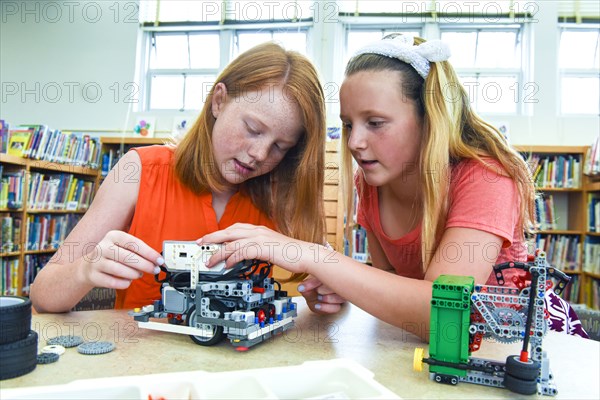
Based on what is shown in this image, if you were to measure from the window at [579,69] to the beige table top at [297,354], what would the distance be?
15.2ft

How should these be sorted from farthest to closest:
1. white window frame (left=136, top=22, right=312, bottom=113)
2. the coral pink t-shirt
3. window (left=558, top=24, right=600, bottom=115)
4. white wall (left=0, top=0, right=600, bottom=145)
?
white window frame (left=136, top=22, right=312, bottom=113) < white wall (left=0, top=0, right=600, bottom=145) < window (left=558, top=24, right=600, bottom=115) < the coral pink t-shirt

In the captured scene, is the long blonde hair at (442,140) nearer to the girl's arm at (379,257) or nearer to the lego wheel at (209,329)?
the girl's arm at (379,257)

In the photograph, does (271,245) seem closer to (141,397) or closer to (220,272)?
(220,272)

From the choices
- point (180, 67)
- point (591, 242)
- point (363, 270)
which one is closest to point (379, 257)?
point (363, 270)

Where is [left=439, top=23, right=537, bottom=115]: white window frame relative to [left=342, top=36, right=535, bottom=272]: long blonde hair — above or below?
above

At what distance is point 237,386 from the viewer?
66 cm

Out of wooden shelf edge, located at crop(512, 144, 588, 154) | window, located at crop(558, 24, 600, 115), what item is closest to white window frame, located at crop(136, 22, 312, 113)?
wooden shelf edge, located at crop(512, 144, 588, 154)

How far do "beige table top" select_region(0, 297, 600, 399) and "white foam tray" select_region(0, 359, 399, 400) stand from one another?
0.03 meters

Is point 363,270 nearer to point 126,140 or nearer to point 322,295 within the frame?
point 322,295

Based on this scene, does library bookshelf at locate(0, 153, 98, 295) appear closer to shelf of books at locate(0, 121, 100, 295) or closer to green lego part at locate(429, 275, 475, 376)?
shelf of books at locate(0, 121, 100, 295)

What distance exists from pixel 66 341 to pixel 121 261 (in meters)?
0.17

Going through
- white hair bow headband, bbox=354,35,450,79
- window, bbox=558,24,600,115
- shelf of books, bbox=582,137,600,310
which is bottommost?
shelf of books, bbox=582,137,600,310

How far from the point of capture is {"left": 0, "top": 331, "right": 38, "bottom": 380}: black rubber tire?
27.4 inches

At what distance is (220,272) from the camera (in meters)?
0.90
